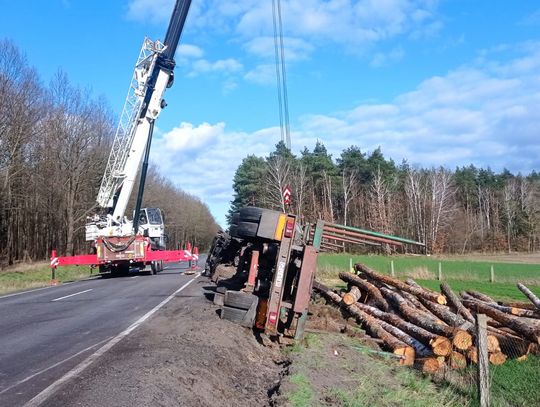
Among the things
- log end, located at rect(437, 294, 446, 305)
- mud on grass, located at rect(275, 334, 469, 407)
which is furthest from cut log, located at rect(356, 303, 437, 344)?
log end, located at rect(437, 294, 446, 305)

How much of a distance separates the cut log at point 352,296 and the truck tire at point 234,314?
419cm

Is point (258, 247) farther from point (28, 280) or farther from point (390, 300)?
point (28, 280)

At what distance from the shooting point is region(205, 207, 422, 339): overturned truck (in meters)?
9.55

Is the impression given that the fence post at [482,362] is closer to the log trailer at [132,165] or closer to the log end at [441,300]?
the log end at [441,300]

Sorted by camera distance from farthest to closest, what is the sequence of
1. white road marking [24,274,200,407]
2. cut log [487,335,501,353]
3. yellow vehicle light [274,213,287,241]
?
yellow vehicle light [274,213,287,241] < cut log [487,335,501,353] < white road marking [24,274,200,407]

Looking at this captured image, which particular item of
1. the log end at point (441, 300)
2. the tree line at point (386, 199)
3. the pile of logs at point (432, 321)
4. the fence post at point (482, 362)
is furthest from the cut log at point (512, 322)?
the tree line at point (386, 199)

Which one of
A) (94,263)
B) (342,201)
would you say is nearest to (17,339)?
(94,263)

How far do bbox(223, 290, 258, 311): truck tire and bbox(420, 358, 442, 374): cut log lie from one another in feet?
11.0

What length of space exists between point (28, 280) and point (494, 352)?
78.0 feet

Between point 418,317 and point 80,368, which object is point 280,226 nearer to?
point 418,317

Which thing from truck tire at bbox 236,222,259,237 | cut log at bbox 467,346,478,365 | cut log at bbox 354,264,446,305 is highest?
truck tire at bbox 236,222,259,237

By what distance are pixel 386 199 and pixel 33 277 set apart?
5263 centimetres

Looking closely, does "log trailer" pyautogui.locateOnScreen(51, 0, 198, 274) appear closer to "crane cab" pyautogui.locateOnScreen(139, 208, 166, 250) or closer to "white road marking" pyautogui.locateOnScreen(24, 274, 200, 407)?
"crane cab" pyautogui.locateOnScreen(139, 208, 166, 250)

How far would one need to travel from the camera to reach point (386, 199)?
235 feet
